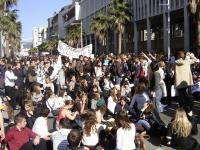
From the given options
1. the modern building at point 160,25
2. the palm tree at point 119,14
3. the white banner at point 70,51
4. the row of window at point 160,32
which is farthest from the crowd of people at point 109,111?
the palm tree at point 119,14

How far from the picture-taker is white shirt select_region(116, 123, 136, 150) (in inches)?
360

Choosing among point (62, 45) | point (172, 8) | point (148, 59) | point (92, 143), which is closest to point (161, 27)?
point (172, 8)

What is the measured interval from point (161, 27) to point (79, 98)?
111 feet

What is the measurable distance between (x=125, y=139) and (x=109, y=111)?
4.97 meters

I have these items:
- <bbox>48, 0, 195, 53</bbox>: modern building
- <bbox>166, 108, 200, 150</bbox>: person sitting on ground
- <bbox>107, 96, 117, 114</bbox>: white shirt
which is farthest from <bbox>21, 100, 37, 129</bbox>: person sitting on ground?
<bbox>48, 0, 195, 53</bbox>: modern building

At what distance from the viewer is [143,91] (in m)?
13.2

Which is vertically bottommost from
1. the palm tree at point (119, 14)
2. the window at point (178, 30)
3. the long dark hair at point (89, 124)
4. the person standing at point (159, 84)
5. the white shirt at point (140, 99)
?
the long dark hair at point (89, 124)

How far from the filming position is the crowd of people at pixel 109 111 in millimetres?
9203

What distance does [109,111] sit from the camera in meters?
14.1

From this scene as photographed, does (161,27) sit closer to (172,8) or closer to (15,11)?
(172,8)

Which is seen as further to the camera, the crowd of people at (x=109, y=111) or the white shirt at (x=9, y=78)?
the white shirt at (x=9, y=78)

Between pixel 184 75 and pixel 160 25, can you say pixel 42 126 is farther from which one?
pixel 160 25

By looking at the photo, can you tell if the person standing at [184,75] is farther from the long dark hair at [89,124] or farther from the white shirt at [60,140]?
the white shirt at [60,140]

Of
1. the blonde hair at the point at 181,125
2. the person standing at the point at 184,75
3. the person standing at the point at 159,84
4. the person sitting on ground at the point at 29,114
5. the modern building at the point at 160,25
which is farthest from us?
the modern building at the point at 160,25
